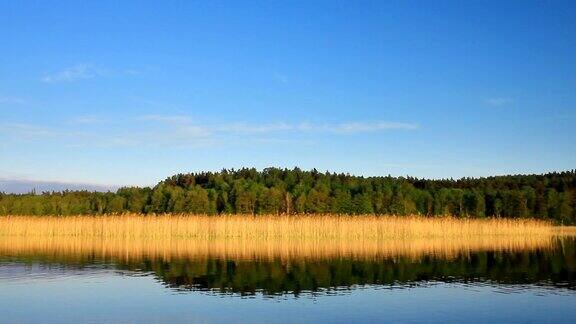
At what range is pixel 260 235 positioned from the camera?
40.3 m

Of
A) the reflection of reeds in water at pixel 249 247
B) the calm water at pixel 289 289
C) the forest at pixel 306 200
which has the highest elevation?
the forest at pixel 306 200

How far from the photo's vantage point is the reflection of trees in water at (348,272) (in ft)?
66.9

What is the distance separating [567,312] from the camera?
1548cm

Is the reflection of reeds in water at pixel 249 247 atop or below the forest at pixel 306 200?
below

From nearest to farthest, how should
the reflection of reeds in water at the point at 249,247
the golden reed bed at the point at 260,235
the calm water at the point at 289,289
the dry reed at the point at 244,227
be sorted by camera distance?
the calm water at the point at 289,289
the reflection of reeds in water at the point at 249,247
the golden reed bed at the point at 260,235
the dry reed at the point at 244,227

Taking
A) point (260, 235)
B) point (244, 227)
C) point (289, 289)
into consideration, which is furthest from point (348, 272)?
point (244, 227)

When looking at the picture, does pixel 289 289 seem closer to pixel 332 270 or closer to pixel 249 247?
pixel 332 270

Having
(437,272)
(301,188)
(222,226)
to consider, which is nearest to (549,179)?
(301,188)

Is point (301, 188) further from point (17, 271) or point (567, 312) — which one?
point (567, 312)

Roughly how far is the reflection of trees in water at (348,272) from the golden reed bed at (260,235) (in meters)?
3.67

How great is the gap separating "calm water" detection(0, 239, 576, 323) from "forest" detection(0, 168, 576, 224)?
42.5 meters

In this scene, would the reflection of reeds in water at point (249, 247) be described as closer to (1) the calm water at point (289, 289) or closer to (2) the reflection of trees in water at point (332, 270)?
(2) the reflection of trees in water at point (332, 270)

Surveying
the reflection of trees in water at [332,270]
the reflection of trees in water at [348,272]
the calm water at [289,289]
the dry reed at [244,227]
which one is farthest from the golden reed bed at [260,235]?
the calm water at [289,289]

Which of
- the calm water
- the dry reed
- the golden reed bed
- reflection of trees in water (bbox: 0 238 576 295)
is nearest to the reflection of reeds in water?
the golden reed bed
